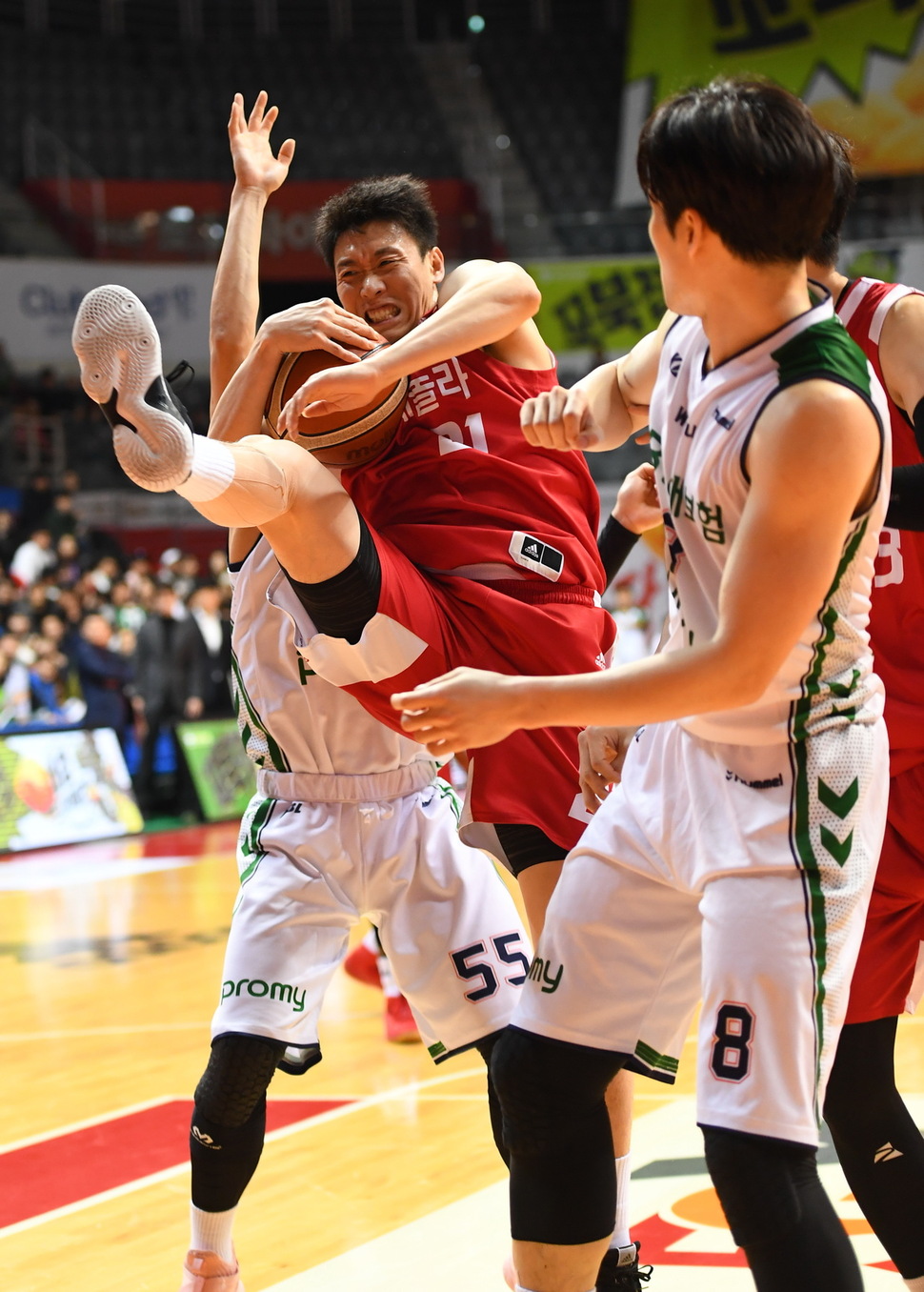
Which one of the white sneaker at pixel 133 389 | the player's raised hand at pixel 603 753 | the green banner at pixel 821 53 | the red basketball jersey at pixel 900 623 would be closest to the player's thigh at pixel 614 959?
the player's raised hand at pixel 603 753

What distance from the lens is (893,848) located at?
2.60m

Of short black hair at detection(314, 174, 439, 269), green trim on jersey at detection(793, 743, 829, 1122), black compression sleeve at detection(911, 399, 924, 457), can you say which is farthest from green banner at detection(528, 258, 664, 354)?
green trim on jersey at detection(793, 743, 829, 1122)

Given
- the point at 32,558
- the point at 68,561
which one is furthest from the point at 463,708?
the point at 32,558

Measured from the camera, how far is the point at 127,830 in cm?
1201

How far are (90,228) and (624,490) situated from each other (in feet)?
60.2

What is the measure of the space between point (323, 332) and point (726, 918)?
1.58 m

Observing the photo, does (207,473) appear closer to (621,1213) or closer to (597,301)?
(621,1213)

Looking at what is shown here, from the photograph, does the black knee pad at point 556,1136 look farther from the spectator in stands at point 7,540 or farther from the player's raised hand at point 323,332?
the spectator in stands at point 7,540

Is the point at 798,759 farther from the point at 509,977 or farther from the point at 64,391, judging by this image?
the point at 64,391

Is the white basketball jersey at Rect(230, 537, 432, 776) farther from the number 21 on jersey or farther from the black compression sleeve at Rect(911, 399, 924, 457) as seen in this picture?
the black compression sleeve at Rect(911, 399, 924, 457)

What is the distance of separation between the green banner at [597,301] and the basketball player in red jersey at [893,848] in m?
16.6

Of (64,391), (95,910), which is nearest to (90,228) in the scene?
(64,391)

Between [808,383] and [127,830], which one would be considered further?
[127,830]

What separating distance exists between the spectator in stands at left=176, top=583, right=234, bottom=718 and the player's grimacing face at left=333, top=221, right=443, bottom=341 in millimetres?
9972
